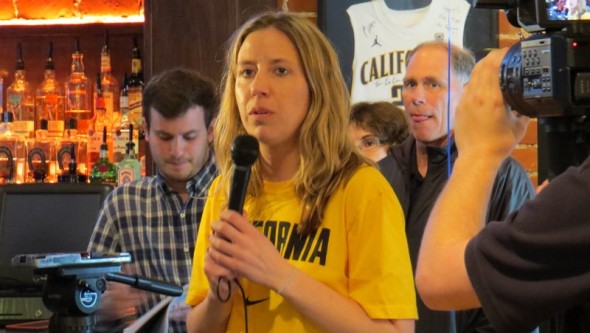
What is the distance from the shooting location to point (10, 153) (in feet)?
11.0

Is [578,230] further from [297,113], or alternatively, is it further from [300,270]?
[297,113]

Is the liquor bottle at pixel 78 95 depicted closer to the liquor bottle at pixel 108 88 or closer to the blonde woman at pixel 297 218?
the liquor bottle at pixel 108 88

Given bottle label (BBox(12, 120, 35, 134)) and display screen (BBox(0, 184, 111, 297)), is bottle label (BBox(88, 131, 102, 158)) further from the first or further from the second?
display screen (BBox(0, 184, 111, 297))

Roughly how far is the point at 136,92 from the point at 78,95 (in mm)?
308

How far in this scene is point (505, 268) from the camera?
0.95m

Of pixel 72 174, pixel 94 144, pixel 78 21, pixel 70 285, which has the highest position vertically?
pixel 78 21

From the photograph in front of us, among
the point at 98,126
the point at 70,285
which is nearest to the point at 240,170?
the point at 70,285

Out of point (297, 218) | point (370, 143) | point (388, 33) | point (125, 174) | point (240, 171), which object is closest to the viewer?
point (240, 171)

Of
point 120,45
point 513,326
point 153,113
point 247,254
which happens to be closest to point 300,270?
point 247,254

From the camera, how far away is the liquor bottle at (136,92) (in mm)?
3260

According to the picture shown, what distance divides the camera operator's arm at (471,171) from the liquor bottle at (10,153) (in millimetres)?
2497

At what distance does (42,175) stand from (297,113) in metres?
1.98

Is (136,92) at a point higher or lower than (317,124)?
higher

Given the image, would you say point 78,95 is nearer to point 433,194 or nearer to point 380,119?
point 380,119
